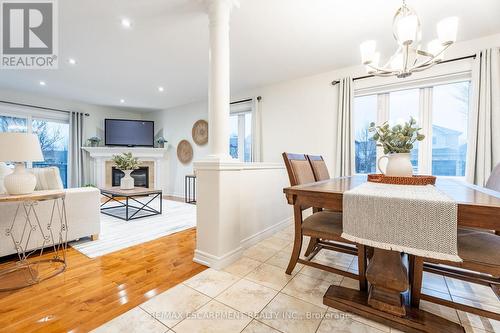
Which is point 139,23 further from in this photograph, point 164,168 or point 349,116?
point 164,168

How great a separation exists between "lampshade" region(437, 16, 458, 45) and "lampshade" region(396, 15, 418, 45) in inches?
7.2

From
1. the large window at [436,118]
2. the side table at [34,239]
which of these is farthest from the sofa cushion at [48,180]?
the large window at [436,118]

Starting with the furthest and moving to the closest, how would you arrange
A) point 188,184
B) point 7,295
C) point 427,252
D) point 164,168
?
point 164,168 → point 188,184 → point 7,295 → point 427,252

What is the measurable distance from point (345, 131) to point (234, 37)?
205 cm

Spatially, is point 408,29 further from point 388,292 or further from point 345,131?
point 345,131

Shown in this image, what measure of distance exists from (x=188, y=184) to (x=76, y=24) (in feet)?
12.6

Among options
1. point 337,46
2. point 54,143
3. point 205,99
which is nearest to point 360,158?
point 337,46

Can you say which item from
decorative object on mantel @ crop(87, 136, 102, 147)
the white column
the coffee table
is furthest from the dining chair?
decorative object on mantel @ crop(87, 136, 102, 147)

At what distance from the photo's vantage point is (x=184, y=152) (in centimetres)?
589

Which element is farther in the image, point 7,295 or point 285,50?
point 285,50

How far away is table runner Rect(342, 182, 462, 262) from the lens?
3.20ft

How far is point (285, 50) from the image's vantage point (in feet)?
9.64

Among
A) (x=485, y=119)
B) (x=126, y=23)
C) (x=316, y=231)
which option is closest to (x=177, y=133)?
(x=126, y=23)

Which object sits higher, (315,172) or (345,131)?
(345,131)
